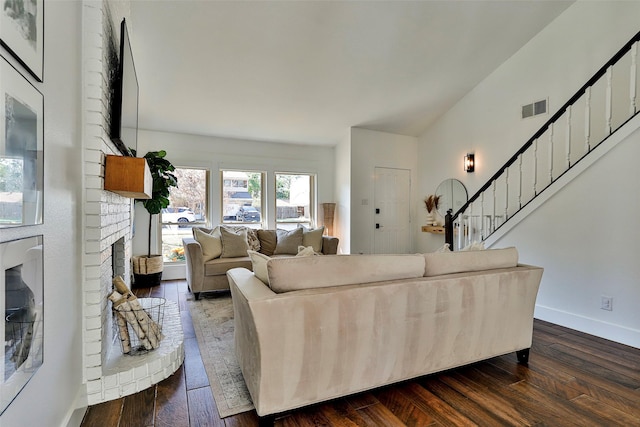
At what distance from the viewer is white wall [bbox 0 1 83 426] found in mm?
1241

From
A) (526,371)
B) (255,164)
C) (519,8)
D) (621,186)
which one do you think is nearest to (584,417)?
(526,371)

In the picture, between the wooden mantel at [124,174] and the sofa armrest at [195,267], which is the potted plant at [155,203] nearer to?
the sofa armrest at [195,267]

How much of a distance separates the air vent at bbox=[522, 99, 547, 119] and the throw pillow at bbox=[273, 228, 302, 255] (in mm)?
3635

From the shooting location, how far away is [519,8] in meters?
3.77

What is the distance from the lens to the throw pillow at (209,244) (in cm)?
417

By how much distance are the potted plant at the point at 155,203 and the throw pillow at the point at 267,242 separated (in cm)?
142

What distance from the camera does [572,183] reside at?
124 inches

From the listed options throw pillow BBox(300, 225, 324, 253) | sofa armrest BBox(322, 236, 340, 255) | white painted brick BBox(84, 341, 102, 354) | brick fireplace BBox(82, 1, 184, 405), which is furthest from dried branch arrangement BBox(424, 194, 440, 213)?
white painted brick BBox(84, 341, 102, 354)

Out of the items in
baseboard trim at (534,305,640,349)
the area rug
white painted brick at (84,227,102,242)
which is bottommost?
the area rug

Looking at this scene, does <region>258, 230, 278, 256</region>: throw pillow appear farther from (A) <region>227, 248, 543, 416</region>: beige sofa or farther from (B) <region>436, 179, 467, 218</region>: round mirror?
(B) <region>436, 179, 467, 218</region>: round mirror

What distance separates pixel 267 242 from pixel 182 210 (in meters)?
1.59

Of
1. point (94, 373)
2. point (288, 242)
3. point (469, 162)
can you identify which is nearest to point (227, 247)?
point (288, 242)

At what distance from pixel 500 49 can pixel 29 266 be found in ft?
17.6

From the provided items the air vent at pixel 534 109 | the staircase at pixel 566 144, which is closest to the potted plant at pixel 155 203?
the staircase at pixel 566 144
